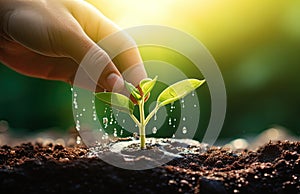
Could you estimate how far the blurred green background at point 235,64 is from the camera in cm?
339

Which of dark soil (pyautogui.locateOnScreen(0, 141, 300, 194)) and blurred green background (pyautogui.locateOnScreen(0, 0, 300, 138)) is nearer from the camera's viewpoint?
dark soil (pyautogui.locateOnScreen(0, 141, 300, 194))

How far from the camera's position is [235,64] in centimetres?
356

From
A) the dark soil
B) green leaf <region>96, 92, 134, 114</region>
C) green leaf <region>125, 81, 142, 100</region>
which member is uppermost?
green leaf <region>125, 81, 142, 100</region>

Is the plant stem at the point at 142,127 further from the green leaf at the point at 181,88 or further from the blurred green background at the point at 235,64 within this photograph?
the blurred green background at the point at 235,64

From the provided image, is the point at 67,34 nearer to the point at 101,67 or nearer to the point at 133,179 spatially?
the point at 101,67

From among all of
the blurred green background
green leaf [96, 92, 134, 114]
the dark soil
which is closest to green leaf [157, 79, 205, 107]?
green leaf [96, 92, 134, 114]

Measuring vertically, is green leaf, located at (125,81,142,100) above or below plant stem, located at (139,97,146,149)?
above

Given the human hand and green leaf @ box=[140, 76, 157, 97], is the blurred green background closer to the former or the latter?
the human hand

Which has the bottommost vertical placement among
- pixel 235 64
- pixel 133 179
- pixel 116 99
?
pixel 133 179

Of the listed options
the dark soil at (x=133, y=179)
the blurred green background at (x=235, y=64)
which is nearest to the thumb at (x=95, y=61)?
the dark soil at (x=133, y=179)

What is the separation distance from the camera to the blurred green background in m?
3.39

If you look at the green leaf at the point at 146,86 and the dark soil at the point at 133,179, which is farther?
the green leaf at the point at 146,86

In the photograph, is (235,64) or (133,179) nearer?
(133,179)

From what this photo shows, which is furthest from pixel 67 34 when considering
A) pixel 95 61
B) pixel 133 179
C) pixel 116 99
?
pixel 133 179
